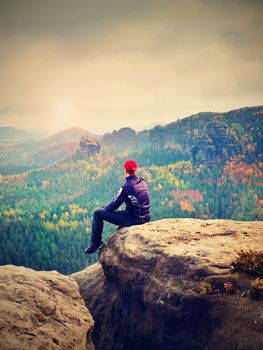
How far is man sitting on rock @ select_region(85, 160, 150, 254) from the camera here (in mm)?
14688

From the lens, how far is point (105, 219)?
14953 mm

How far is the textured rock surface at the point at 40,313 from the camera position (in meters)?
9.86

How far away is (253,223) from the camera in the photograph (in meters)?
14.4

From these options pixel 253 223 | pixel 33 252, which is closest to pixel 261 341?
pixel 253 223

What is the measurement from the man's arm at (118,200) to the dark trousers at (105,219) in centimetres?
30

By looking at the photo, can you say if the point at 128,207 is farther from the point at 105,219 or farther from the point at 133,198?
the point at 105,219

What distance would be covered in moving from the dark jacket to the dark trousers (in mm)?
231

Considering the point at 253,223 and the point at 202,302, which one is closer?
the point at 202,302

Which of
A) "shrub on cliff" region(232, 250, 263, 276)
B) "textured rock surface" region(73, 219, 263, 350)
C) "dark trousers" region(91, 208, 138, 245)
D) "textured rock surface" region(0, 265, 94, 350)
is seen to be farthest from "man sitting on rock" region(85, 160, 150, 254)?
"shrub on cliff" region(232, 250, 263, 276)

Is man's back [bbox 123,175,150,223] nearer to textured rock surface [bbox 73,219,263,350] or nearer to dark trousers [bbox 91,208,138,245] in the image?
Result: dark trousers [bbox 91,208,138,245]

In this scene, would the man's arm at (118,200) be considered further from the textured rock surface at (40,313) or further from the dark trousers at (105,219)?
the textured rock surface at (40,313)

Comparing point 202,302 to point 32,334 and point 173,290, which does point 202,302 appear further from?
point 32,334

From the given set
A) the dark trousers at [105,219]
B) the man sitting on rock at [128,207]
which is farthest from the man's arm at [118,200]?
the dark trousers at [105,219]

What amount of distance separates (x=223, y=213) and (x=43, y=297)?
644ft
